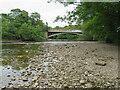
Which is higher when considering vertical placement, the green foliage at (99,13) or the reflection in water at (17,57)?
the green foliage at (99,13)

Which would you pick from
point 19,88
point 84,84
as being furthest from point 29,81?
point 84,84

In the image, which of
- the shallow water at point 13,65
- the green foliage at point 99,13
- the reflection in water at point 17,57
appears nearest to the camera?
the shallow water at point 13,65

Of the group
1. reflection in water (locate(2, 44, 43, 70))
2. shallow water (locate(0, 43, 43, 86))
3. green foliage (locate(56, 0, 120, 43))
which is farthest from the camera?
green foliage (locate(56, 0, 120, 43))

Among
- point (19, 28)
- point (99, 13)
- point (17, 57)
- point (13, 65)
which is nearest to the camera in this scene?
point (13, 65)

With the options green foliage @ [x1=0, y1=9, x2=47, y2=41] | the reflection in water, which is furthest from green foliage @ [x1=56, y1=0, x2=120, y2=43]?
green foliage @ [x1=0, y1=9, x2=47, y2=41]

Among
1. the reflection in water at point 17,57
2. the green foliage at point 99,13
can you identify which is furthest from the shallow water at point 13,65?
the green foliage at point 99,13

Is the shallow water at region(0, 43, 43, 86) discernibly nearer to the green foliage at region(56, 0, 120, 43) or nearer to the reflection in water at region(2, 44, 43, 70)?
the reflection in water at region(2, 44, 43, 70)

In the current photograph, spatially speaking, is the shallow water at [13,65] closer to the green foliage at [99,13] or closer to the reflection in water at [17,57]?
the reflection in water at [17,57]

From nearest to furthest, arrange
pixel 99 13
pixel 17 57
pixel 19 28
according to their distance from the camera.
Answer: pixel 17 57 < pixel 99 13 < pixel 19 28

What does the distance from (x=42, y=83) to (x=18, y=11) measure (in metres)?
26.1

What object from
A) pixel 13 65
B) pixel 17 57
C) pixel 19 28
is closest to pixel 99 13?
pixel 17 57

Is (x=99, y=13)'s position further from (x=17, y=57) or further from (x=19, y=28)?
(x=19, y=28)

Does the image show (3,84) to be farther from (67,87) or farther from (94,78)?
(94,78)

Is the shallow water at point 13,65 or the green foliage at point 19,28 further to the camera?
the green foliage at point 19,28
